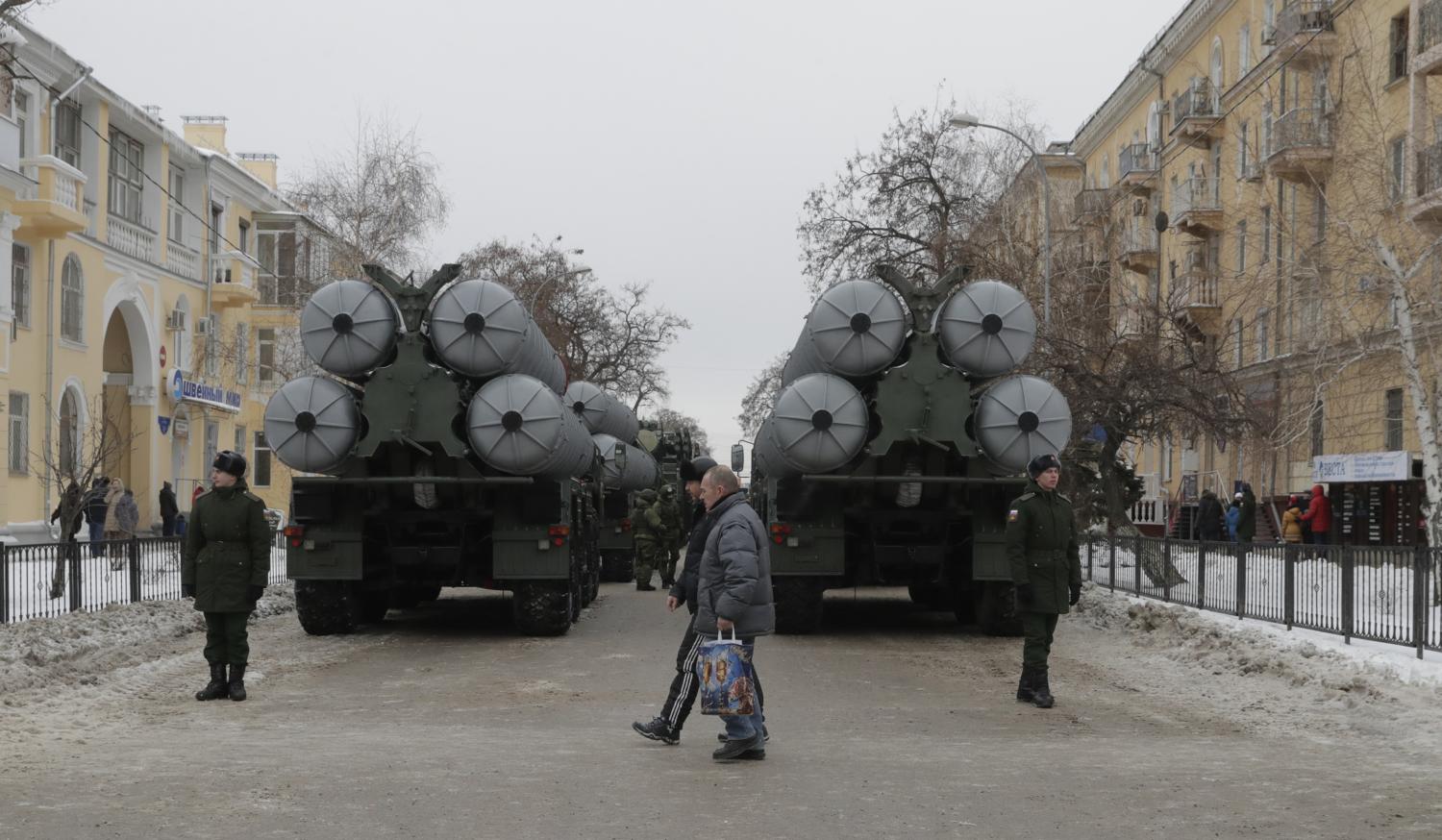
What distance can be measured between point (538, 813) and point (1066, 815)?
7.88ft

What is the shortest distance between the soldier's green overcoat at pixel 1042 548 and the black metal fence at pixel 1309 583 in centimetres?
321

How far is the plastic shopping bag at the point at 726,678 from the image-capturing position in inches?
359

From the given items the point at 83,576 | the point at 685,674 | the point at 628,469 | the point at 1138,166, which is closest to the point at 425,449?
the point at 83,576

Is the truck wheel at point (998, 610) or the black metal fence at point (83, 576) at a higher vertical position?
the black metal fence at point (83, 576)

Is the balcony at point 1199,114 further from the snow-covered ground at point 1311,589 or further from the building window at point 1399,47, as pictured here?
the snow-covered ground at point 1311,589

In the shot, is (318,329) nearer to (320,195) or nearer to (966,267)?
(966,267)

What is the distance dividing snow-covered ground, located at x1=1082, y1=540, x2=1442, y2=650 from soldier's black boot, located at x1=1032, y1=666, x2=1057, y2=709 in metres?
3.49

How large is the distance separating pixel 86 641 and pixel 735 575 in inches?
301

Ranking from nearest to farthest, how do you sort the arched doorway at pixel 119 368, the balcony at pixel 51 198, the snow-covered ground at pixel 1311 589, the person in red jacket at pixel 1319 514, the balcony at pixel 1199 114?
the snow-covered ground at pixel 1311 589 < the person in red jacket at pixel 1319 514 < the balcony at pixel 51 198 < the arched doorway at pixel 119 368 < the balcony at pixel 1199 114

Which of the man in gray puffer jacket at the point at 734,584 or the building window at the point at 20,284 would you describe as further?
the building window at the point at 20,284

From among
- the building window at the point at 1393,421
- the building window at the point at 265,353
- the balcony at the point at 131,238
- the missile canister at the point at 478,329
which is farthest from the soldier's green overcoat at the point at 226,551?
the building window at the point at 265,353

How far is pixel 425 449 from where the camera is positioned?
643 inches

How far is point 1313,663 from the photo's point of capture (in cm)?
1310

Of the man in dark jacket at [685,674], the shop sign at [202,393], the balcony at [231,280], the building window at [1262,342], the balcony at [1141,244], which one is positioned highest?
the balcony at [1141,244]
